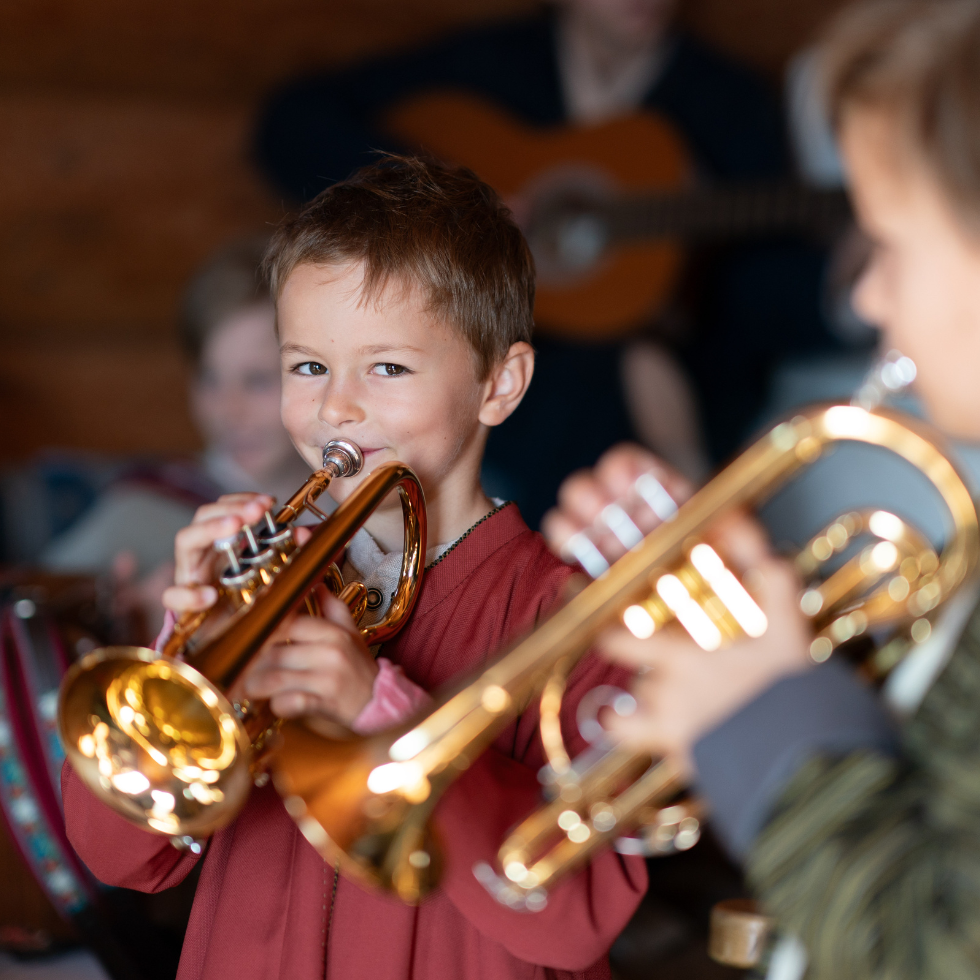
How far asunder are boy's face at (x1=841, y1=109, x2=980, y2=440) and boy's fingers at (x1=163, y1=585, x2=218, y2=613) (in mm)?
506

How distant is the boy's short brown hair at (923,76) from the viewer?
1.94ft

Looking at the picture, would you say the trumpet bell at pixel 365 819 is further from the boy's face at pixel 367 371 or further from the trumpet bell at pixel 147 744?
the boy's face at pixel 367 371

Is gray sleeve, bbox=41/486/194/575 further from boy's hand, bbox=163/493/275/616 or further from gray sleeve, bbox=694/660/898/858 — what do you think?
gray sleeve, bbox=694/660/898/858

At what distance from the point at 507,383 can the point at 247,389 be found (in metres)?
0.95

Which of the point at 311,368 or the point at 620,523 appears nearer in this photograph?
the point at 620,523

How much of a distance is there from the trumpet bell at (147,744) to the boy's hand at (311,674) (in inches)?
1.4

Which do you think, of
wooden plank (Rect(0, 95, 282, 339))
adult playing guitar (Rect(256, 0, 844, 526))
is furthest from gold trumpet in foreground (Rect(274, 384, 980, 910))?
wooden plank (Rect(0, 95, 282, 339))

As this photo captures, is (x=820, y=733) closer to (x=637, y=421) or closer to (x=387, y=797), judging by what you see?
(x=387, y=797)

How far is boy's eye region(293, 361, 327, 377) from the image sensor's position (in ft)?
3.05

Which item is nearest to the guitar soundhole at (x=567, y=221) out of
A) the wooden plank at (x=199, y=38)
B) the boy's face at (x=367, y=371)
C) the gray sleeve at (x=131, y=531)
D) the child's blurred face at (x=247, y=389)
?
the wooden plank at (x=199, y=38)

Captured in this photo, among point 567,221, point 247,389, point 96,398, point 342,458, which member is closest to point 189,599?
point 342,458

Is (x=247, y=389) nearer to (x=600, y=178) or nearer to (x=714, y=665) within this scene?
(x=600, y=178)

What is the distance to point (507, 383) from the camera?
100cm

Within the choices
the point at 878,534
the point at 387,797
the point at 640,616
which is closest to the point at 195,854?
the point at 387,797
